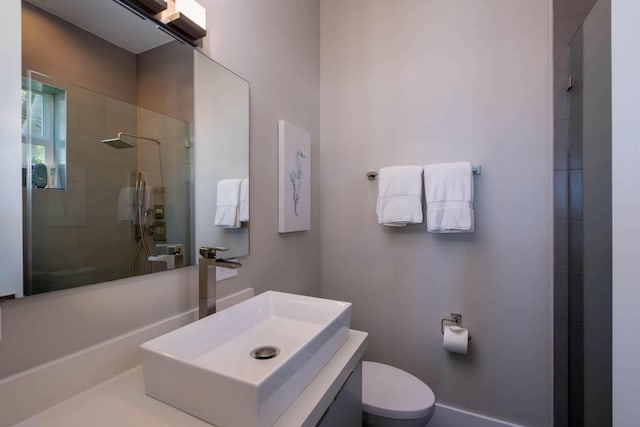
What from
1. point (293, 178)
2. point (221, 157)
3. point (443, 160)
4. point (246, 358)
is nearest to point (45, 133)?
point (221, 157)

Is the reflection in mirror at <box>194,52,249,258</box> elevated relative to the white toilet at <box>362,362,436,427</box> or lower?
elevated

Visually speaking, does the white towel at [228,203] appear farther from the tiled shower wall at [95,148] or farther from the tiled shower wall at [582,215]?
the tiled shower wall at [582,215]

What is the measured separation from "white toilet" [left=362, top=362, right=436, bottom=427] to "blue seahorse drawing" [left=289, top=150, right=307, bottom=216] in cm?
106

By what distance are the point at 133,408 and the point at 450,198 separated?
1603 millimetres

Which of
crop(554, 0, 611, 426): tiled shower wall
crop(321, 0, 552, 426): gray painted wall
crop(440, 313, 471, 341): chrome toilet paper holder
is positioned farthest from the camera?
crop(440, 313, 471, 341): chrome toilet paper holder

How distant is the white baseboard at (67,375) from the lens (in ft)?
2.01

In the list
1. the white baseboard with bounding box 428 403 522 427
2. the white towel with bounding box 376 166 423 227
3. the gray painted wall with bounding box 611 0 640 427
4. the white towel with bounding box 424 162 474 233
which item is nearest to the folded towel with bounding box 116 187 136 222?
the white towel with bounding box 376 166 423 227

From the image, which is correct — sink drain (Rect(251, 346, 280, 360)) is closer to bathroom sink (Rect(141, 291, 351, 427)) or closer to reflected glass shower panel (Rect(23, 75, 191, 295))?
bathroom sink (Rect(141, 291, 351, 427))

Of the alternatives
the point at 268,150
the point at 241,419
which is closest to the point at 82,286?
the point at 241,419

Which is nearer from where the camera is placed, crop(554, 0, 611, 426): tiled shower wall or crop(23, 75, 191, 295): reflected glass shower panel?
crop(23, 75, 191, 295): reflected glass shower panel

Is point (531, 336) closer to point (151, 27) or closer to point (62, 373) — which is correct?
point (62, 373)

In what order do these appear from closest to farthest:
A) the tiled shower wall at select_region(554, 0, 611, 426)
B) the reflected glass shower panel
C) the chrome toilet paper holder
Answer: the reflected glass shower panel
the tiled shower wall at select_region(554, 0, 611, 426)
the chrome toilet paper holder

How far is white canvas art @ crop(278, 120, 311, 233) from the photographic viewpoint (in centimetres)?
158

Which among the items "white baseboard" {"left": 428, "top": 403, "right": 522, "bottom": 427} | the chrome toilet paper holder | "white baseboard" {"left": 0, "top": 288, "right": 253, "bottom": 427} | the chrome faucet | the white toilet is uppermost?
the chrome faucet
